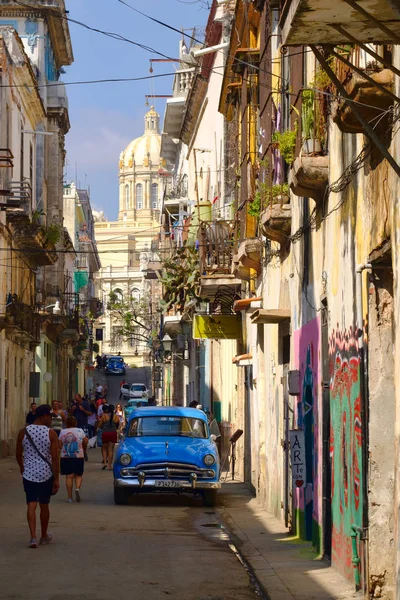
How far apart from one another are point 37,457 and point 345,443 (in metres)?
4.54

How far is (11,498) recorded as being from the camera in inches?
898

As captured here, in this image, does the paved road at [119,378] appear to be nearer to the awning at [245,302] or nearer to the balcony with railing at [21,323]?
the balcony with railing at [21,323]

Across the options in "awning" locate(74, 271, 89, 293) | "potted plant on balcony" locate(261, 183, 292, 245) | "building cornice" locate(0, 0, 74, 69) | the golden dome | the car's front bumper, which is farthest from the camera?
the golden dome

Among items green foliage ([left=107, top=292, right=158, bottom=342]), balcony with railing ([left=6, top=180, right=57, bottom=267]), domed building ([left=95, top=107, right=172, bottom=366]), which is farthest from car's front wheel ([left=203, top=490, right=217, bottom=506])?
domed building ([left=95, top=107, right=172, bottom=366])

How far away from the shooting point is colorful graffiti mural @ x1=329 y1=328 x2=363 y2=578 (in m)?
11.0

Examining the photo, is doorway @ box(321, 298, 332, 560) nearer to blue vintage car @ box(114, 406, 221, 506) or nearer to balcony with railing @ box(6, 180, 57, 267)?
blue vintage car @ box(114, 406, 221, 506)

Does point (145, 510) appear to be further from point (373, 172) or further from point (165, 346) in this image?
point (165, 346)

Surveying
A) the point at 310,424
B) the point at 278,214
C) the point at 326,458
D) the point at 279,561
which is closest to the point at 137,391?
the point at 278,214

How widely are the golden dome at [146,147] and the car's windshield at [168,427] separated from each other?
15085 centimetres

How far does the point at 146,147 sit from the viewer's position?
582 ft

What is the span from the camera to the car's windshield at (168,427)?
22.2 metres

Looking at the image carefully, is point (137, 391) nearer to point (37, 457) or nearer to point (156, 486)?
point (156, 486)

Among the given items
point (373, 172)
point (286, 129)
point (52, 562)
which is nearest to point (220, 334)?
point (286, 129)

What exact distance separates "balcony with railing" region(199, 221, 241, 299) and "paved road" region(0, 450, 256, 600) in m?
7.04
